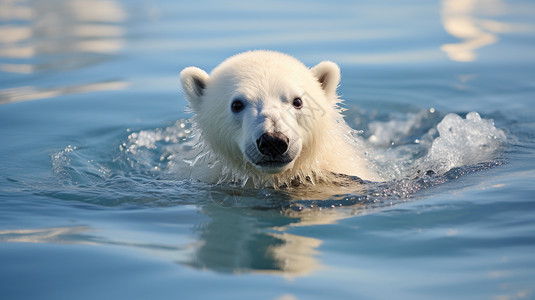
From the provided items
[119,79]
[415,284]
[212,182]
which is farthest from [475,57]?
[415,284]

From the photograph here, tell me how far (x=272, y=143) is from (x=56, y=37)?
A: 9615 mm

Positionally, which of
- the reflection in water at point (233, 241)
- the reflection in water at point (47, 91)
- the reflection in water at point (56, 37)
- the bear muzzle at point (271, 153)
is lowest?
the reflection in water at point (233, 241)

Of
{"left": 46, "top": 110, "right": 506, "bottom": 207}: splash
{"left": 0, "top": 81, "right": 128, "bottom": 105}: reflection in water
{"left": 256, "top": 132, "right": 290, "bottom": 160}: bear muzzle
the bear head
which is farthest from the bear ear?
{"left": 0, "top": 81, "right": 128, "bottom": 105}: reflection in water

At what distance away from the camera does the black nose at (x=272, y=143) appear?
164 inches

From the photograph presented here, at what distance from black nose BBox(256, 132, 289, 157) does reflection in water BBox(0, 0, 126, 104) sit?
557 centimetres

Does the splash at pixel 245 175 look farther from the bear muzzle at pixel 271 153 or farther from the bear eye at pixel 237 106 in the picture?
the bear eye at pixel 237 106

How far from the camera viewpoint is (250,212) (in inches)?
175

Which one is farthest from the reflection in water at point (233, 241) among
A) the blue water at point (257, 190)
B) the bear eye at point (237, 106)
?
the bear eye at point (237, 106)

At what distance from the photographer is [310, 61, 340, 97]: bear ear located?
508 cm

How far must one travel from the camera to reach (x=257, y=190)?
16.2 ft

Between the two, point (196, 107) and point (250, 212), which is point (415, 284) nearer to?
point (250, 212)

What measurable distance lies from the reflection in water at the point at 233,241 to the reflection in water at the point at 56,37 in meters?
5.30

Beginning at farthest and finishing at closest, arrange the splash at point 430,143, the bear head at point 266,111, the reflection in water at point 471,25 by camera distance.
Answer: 1. the reflection in water at point 471,25
2. the splash at point 430,143
3. the bear head at point 266,111

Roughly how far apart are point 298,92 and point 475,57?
673 centimetres
